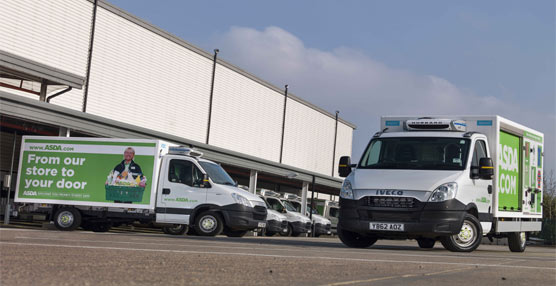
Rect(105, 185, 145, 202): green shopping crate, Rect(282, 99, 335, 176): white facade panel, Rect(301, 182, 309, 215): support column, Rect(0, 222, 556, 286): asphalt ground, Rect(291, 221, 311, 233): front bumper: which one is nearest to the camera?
Rect(0, 222, 556, 286): asphalt ground

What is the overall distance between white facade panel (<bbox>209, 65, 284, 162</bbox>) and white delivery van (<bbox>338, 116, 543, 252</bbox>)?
2588cm

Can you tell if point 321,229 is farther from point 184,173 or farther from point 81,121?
point 184,173

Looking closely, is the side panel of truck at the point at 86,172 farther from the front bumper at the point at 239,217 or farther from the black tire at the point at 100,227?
the front bumper at the point at 239,217

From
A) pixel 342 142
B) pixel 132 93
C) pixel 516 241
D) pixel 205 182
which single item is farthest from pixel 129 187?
pixel 342 142

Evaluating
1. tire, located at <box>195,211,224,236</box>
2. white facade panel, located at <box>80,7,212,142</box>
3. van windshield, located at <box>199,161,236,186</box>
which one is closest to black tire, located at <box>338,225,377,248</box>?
tire, located at <box>195,211,224,236</box>

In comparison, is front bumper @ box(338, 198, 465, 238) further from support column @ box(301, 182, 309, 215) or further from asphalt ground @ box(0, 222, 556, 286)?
support column @ box(301, 182, 309, 215)

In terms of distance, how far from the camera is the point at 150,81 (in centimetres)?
3472

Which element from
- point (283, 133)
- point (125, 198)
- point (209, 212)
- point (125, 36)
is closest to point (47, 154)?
point (125, 198)

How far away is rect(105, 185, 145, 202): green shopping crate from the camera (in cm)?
1936

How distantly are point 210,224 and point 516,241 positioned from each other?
25.8 ft

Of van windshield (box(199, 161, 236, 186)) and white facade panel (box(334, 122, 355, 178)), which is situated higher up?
white facade panel (box(334, 122, 355, 178))

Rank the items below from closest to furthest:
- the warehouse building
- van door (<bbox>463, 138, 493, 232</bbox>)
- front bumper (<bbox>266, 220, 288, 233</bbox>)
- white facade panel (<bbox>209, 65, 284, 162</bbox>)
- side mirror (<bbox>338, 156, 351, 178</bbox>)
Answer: van door (<bbox>463, 138, 493, 232</bbox>)
side mirror (<bbox>338, 156, 351, 178</bbox>)
the warehouse building
front bumper (<bbox>266, 220, 288, 233</bbox>)
white facade panel (<bbox>209, 65, 284, 162</bbox>)

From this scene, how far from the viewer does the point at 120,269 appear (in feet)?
20.7

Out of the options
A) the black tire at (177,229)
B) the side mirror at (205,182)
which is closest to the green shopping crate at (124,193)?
the side mirror at (205,182)
